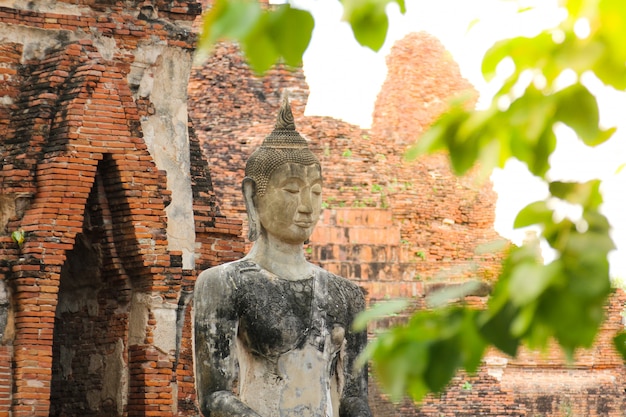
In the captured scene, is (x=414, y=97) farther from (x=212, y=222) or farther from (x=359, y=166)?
(x=212, y=222)

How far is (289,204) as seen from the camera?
22.4 feet

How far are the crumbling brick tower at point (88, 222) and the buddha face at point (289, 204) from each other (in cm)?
410

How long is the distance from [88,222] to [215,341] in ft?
16.5

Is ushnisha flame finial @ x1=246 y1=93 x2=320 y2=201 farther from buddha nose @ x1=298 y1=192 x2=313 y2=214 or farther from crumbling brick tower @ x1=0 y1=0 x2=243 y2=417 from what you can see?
crumbling brick tower @ x1=0 y1=0 x2=243 y2=417

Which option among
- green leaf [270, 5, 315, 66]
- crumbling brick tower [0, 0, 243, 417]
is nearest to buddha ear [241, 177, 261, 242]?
crumbling brick tower [0, 0, 243, 417]

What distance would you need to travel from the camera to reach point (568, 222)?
8.68 ft

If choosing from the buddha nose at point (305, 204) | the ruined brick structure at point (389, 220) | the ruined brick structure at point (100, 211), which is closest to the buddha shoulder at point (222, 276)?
the buddha nose at point (305, 204)

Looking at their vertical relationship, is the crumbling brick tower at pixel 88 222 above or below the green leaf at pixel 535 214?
above

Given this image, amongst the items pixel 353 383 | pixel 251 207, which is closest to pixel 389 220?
pixel 251 207

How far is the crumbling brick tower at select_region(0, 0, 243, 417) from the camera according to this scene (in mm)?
10555

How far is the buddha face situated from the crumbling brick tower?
4.10 m

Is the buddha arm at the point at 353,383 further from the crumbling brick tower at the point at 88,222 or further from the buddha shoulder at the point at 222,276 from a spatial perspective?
the crumbling brick tower at the point at 88,222

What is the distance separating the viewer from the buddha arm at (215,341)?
6.45 meters

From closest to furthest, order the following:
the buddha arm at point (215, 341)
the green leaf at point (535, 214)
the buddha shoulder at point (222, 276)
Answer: the green leaf at point (535, 214) < the buddha arm at point (215, 341) < the buddha shoulder at point (222, 276)
